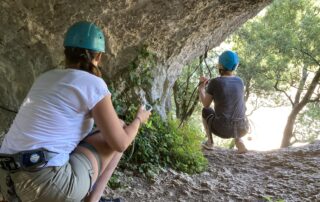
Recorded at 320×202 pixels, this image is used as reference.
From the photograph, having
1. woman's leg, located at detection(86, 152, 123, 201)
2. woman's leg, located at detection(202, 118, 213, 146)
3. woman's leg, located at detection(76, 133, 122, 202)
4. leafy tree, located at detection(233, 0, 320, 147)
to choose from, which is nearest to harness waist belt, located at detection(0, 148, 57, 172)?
woman's leg, located at detection(76, 133, 122, 202)

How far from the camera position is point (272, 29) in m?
12.1

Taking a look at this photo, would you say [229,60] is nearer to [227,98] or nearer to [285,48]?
[227,98]

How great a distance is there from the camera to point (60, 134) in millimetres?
2510

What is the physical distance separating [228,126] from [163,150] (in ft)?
4.31

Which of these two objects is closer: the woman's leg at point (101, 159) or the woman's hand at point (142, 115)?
the woman's leg at point (101, 159)

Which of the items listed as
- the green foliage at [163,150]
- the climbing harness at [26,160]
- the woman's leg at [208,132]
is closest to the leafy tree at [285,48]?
the woman's leg at [208,132]

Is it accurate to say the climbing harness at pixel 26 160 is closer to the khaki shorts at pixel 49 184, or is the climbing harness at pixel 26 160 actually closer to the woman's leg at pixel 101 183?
the khaki shorts at pixel 49 184

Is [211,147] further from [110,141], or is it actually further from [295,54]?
[295,54]

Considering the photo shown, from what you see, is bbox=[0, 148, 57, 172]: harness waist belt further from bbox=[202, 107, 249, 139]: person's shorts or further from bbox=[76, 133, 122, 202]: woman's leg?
bbox=[202, 107, 249, 139]: person's shorts

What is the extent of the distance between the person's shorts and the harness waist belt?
3830mm

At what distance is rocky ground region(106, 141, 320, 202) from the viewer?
14.0 ft

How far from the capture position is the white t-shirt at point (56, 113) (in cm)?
245

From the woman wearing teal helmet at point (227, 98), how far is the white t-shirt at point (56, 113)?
348 cm

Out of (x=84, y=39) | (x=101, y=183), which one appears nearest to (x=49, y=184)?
(x=101, y=183)
